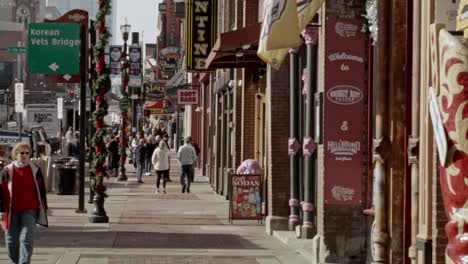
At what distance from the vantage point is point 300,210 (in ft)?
70.0

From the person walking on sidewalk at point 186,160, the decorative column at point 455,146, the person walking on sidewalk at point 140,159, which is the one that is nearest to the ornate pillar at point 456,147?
the decorative column at point 455,146

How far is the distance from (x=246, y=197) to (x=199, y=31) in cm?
1219

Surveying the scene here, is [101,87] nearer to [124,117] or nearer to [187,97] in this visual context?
[124,117]

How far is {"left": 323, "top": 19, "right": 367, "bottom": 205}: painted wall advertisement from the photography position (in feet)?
53.0

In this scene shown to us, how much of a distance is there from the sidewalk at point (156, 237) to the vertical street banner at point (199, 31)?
4.31m

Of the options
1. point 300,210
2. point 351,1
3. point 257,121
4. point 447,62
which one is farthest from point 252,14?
point 447,62

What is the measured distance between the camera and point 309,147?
18.9 metres

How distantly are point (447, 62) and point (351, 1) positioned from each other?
952 centimetres

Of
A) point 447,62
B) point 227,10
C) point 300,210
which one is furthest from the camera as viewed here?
point 227,10

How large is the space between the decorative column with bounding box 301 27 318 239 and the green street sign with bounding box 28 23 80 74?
1191 centimetres

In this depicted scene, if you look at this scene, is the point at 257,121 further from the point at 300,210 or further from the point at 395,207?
the point at 395,207

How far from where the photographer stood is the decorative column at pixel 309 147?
18548 mm

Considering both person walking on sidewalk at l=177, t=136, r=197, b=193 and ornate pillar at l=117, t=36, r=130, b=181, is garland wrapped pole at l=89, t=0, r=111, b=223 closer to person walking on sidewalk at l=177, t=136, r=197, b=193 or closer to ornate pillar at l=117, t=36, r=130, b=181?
person walking on sidewalk at l=177, t=136, r=197, b=193

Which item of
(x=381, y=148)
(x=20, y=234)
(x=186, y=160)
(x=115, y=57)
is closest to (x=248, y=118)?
(x=186, y=160)
